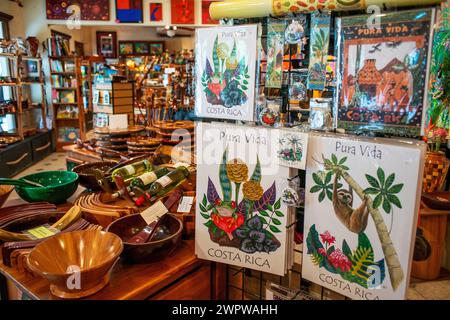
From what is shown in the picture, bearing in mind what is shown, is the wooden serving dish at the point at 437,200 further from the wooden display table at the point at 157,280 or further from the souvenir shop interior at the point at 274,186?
the wooden display table at the point at 157,280

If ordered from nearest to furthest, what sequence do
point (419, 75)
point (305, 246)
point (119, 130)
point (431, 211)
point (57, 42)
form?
point (419, 75)
point (305, 246)
point (431, 211)
point (119, 130)
point (57, 42)

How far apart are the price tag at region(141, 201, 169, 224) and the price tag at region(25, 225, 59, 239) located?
37 centimetres

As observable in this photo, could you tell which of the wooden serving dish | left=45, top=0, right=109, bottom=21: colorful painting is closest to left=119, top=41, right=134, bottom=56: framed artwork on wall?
left=45, top=0, right=109, bottom=21: colorful painting

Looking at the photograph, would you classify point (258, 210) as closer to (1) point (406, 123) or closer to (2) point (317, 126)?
(2) point (317, 126)

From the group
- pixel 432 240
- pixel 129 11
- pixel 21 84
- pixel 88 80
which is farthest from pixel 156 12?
pixel 432 240

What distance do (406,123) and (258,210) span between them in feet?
1.78

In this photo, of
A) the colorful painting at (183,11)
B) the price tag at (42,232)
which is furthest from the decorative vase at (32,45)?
the price tag at (42,232)

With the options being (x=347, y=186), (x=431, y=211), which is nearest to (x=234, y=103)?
(x=347, y=186)

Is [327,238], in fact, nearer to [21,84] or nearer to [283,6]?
[283,6]

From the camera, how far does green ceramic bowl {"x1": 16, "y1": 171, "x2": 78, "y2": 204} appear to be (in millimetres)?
1832

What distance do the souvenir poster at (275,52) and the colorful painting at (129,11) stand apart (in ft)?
18.9

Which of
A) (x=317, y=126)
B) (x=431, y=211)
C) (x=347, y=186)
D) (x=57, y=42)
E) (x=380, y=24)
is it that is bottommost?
(x=431, y=211)

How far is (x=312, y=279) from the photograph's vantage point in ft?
4.02

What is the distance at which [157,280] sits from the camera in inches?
49.6
